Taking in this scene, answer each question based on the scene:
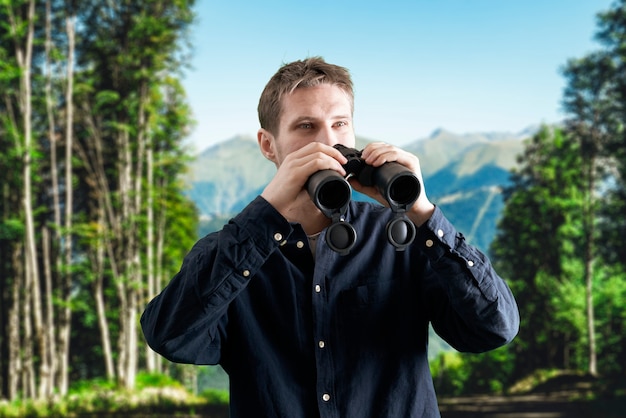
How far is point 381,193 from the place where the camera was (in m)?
0.91

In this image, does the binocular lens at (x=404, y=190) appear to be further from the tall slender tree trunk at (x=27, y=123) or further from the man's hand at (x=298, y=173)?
the tall slender tree trunk at (x=27, y=123)

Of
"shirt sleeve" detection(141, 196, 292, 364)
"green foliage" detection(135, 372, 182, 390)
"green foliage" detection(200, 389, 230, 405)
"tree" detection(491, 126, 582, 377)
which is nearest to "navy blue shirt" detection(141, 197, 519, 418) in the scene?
"shirt sleeve" detection(141, 196, 292, 364)

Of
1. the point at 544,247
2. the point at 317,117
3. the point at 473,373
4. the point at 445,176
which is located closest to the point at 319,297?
the point at 317,117

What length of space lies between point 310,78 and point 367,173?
9.0 inches

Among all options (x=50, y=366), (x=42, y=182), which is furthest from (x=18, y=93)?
(x=50, y=366)

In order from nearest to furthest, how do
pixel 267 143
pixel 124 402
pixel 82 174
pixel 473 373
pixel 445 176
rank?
1. pixel 267 143
2. pixel 124 402
3. pixel 82 174
4. pixel 473 373
5. pixel 445 176

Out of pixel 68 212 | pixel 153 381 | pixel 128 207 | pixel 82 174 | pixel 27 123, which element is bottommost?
pixel 153 381

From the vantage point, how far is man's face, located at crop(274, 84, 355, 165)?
1041mm

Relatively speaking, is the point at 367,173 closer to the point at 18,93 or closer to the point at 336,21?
the point at 18,93

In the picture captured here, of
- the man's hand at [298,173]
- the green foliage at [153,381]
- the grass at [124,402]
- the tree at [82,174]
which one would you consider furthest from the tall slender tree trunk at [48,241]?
the man's hand at [298,173]

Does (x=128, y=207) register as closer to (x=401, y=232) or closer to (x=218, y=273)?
(x=218, y=273)

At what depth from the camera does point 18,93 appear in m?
6.22

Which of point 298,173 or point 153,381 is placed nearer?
point 298,173

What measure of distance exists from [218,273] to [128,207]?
6.55 metres
